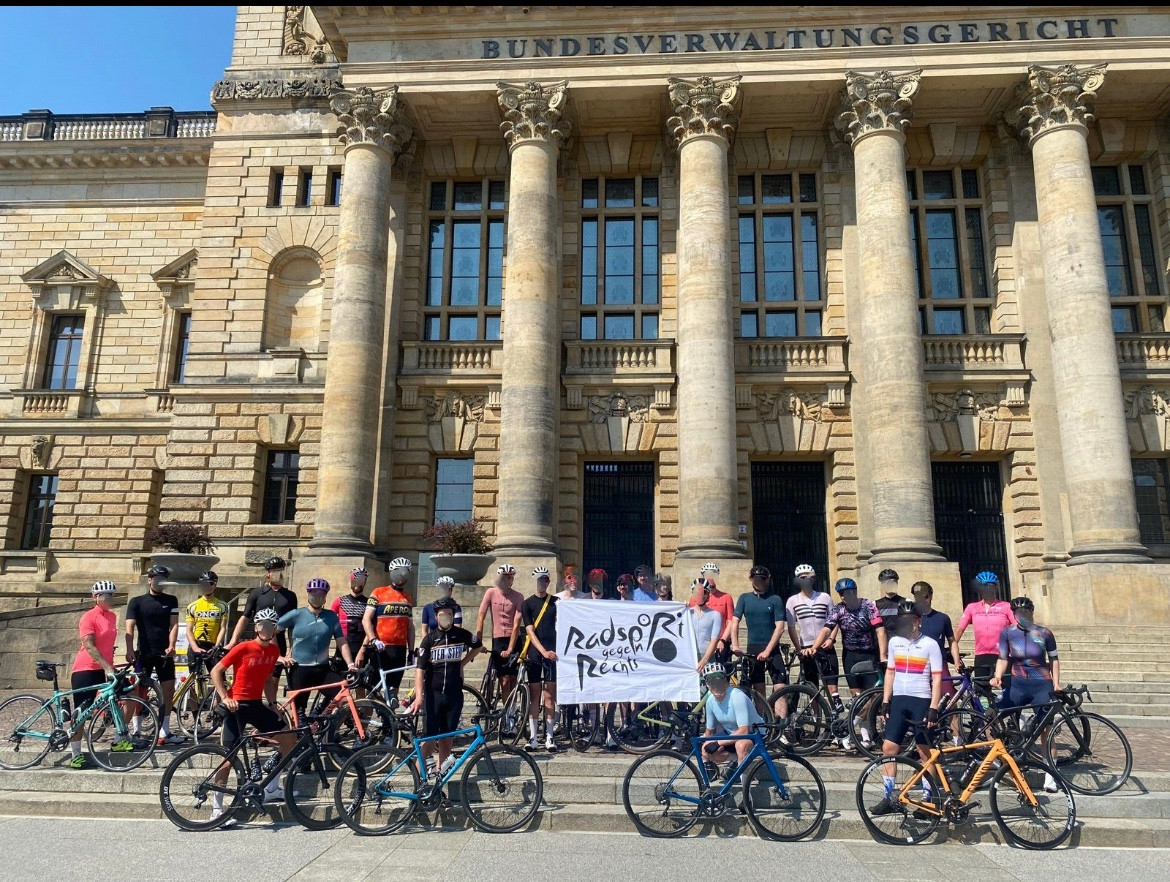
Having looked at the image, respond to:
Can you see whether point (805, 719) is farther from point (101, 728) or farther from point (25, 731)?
point (25, 731)

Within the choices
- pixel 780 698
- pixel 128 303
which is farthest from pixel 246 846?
pixel 128 303

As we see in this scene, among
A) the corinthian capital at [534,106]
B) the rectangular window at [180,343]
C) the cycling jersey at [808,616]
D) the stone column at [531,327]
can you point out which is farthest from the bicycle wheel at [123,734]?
the rectangular window at [180,343]

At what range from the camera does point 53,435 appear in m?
29.5

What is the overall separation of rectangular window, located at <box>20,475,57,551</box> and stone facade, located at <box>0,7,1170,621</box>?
2.72 metres

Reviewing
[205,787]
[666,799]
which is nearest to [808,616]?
[666,799]

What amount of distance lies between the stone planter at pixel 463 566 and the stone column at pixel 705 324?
4.69 metres

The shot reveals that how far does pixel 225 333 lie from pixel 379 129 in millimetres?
7455

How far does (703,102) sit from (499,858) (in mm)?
19868

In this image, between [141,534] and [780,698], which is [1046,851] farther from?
[141,534]

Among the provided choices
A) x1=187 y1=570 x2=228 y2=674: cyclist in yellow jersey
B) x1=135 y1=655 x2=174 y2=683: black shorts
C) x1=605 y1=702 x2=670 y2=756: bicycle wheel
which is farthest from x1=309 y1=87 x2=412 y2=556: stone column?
x1=605 y1=702 x2=670 y2=756: bicycle wheel

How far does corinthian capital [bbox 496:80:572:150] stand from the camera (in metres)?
22.9

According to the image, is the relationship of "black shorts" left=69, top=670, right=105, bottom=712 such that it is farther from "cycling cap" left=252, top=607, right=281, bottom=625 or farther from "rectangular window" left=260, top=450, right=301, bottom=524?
"rectangular window" left=260, top=450, right=301, bottom=524

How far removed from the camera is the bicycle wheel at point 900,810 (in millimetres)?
8156

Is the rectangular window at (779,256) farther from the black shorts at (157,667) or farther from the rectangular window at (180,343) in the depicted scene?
the rectangular window at (180,343)
